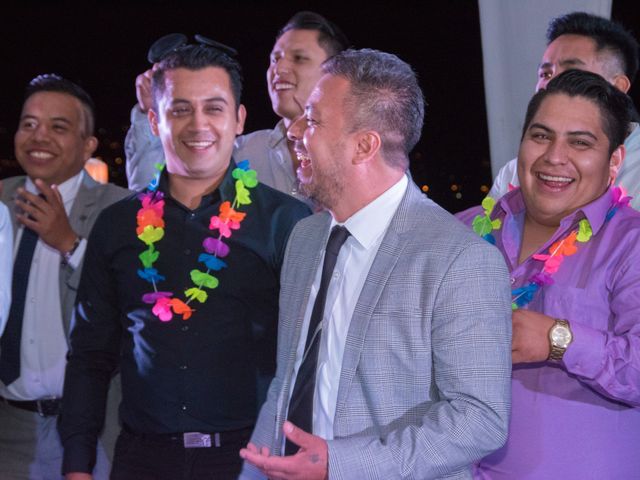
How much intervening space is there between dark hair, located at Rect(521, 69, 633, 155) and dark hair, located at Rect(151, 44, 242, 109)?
0.98 metres

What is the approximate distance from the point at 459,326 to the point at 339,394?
29cm

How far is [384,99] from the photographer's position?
2111 mm

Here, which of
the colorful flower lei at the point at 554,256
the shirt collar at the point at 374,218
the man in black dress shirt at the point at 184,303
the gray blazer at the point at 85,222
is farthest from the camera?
the gray blazer at the point at 85,222

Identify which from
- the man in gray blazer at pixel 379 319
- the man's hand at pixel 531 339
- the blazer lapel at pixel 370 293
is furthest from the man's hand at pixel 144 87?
the man's hand at pixel 531 339

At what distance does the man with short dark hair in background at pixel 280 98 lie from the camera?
3.59 m

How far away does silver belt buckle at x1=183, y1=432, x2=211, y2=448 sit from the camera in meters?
2.48

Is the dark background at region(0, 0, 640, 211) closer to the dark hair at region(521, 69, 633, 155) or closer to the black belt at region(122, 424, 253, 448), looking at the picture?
the dark hair at region(521, 69, 633, 155)

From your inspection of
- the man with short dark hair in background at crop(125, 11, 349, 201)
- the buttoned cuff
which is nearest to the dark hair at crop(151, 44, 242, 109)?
the man with short dark hair in background at crop(125, 11, 349, 201)

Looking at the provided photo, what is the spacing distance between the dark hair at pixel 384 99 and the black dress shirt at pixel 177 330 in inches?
Result: 25.3

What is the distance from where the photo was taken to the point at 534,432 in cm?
221

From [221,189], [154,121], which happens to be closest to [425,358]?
[221,189]

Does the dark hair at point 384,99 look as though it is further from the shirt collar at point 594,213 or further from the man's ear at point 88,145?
the man's ear at point 88,145

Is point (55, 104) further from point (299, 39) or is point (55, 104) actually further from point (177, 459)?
point (177, 459)

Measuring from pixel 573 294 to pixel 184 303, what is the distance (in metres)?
1.04
